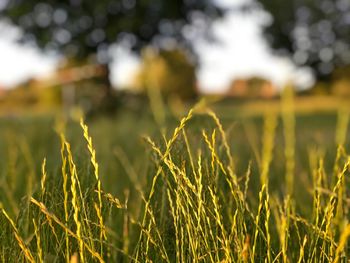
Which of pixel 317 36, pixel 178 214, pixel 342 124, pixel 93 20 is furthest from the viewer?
pixel 317 36

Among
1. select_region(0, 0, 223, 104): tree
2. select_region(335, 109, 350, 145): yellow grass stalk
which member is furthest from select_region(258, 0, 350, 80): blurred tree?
select_region(335, 109, 350, 145): yellow grass stalk

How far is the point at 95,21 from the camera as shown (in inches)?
517

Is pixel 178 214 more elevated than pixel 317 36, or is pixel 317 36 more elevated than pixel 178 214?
pixel 178 214

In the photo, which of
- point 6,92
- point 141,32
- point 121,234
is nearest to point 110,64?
point 141,32

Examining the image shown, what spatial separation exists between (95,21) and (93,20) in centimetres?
6

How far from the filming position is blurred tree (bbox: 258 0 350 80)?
28344 millimetres

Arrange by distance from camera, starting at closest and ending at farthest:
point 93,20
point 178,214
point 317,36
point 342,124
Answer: point 178,214, point 342,124, point 93,20, point 317,36

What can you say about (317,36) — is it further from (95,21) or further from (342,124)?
(342,124)

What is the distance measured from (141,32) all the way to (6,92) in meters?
30.4

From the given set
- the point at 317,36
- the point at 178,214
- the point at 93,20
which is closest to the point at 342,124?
the point at 178,214

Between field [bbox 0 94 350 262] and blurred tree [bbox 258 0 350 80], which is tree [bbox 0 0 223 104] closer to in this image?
field [bbox 0 94 350 262]

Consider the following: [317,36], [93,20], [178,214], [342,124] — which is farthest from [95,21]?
[317,36]

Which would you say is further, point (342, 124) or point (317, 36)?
point (317, 36)

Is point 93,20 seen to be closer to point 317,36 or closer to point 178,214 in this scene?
point 178,214
